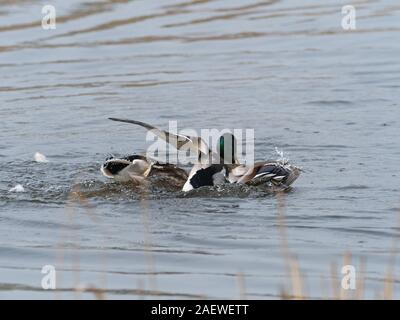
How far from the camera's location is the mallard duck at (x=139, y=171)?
9906mm

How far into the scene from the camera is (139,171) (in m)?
9.99

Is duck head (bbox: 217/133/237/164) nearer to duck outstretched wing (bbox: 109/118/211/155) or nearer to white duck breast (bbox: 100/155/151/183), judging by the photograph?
duck outstretched wing (bbox: 109/118/211/155)

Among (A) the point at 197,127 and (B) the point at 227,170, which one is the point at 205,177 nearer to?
(B) the point at 227,170

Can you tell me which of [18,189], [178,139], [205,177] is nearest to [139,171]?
[205,177]

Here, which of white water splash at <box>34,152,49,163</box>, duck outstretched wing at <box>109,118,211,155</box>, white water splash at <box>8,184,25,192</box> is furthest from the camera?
white water splash at <box>34,152,49,163</box>

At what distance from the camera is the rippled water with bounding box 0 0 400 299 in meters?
7.82

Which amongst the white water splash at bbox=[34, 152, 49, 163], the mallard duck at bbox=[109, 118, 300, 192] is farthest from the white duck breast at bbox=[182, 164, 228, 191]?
the white water splash at bbox=[34, 152, 49, 163]

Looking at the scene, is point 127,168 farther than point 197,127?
No

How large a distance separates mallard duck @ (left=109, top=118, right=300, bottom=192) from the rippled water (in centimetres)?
14

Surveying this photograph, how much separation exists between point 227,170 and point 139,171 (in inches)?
28.9

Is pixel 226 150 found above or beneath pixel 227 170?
above

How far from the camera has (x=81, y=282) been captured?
7387mm

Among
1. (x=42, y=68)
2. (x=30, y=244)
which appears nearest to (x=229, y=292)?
(x=30, y=244)

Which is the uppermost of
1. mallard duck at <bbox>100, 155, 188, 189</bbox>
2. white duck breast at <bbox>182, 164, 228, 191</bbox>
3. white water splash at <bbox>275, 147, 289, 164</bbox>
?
white water splash at <bbox>275, 147, 289, 164</bbox>
